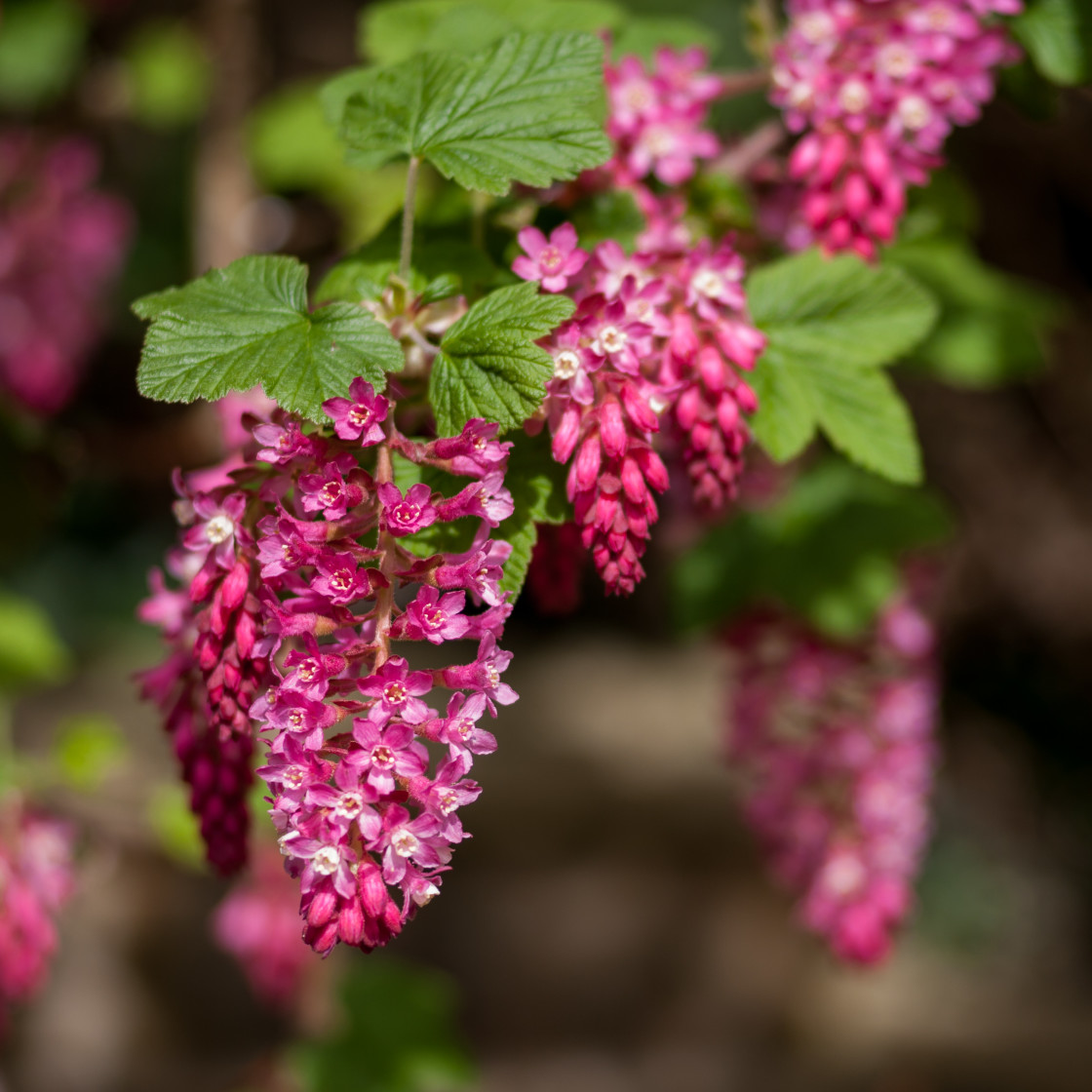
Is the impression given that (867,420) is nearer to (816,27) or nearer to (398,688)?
(816,27)

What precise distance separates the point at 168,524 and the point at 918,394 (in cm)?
330

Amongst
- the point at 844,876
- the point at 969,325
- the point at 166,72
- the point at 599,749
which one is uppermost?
the point at 969,325

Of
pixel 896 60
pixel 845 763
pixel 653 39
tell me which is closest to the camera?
pixel 896 60

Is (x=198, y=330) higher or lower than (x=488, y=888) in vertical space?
higher

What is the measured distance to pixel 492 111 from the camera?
119 centimetres

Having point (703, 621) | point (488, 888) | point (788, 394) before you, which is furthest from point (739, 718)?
point (488, 888)

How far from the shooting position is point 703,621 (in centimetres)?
226

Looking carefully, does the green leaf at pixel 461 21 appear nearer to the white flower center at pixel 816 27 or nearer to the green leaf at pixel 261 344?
the white flower center at pixel 816 27

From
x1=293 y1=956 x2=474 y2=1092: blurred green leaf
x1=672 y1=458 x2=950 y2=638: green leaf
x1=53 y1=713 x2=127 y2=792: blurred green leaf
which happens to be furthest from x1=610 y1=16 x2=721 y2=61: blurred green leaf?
x1=293 y1=956 x2=474 y2=1092: blurred green leaf

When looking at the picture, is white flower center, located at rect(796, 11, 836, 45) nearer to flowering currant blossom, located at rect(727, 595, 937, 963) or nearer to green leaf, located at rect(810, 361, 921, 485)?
green leaf, located at rect(810, 361, 921, 485)

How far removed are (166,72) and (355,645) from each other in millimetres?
3283

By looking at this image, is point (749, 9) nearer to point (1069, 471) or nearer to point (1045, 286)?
point (1045, 286)

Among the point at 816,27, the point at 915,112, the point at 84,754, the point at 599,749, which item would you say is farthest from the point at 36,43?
the point at 599,749

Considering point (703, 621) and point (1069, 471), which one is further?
point (1069, 471)
